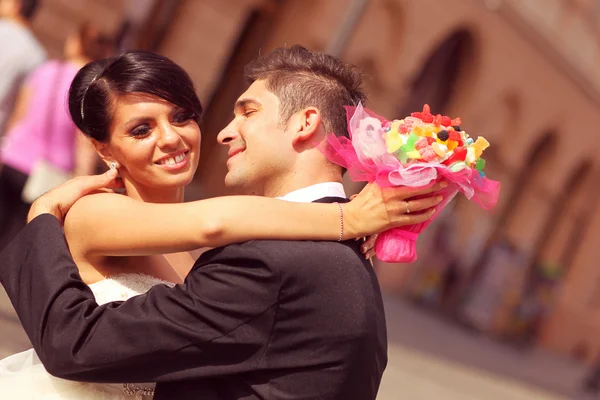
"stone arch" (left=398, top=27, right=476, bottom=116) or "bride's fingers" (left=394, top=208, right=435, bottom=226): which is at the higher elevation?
"bride's fingers" (left=394, top=208, right=435, bottom=226)

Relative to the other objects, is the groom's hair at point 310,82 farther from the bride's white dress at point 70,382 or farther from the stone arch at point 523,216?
the stone arch at point 523,216

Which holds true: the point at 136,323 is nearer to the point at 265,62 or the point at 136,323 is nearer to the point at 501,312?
the point at 265,62

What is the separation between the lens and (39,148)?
6203mm

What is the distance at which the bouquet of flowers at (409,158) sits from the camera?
2645mm

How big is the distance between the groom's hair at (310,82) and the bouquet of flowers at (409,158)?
0.49ft

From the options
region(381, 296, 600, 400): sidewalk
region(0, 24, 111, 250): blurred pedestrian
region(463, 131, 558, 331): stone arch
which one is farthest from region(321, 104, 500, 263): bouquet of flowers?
region(463, 131, 558, 331): stone arch

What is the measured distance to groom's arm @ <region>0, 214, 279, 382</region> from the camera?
249 cm

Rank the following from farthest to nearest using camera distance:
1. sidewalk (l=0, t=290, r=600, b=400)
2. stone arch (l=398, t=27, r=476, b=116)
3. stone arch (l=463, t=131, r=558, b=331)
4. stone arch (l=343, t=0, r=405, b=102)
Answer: stone arch (l=398, t=27, r=476, b=116)
stone arch (l=463, t=131, r=558, b=331)
stone arch (l=343, t=0, r=405, b=102)
sidewalk (l=0, t=290, r=600, b=400)

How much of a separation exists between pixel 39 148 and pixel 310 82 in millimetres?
3569

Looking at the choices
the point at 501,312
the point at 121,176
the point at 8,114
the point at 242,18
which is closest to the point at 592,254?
the point at 501,312

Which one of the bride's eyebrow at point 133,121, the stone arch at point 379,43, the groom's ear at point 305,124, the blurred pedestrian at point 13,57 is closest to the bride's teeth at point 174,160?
the bride's eyebrow at point 133,121

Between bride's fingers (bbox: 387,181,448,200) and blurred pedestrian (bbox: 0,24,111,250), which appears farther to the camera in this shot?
blurred pedestrian (bbox: 0,24,111,250)

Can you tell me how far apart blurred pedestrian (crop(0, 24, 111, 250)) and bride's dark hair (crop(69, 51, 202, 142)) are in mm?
2809

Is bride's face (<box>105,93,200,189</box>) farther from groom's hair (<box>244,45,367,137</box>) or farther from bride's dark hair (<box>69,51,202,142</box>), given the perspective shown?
groom's hair (<box>244,45,367,137</box>)
